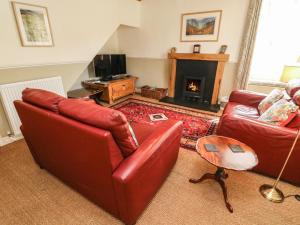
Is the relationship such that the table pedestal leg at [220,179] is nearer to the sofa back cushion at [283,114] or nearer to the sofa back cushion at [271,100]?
the sofa back cushion at [283,114]

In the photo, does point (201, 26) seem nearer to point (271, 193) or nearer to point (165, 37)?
point (165, 37)

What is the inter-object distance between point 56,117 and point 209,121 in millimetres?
2727

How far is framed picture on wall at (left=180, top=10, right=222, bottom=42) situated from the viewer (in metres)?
3.50

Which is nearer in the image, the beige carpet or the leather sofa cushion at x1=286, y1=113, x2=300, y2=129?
the beige carpet

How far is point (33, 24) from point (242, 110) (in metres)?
3.50

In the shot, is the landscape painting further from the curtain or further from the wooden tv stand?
the wooden tv stand

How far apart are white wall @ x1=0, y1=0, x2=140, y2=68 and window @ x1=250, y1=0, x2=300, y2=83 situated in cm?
305

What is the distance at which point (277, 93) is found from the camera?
2334mm

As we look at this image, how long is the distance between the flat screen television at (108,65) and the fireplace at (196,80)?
4.80ft

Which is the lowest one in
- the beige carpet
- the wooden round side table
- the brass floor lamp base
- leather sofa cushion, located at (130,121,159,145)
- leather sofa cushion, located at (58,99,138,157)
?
the beige carpet

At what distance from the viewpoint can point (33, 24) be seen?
247 centimetres

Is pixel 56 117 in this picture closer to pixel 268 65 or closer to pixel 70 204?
pixel 70 204

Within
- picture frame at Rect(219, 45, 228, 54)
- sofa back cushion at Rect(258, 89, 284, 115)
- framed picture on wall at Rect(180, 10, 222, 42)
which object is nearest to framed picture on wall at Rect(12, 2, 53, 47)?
framed picture on wall at Rect(180, 10, 222, 42)

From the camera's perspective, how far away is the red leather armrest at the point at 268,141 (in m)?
1.59
